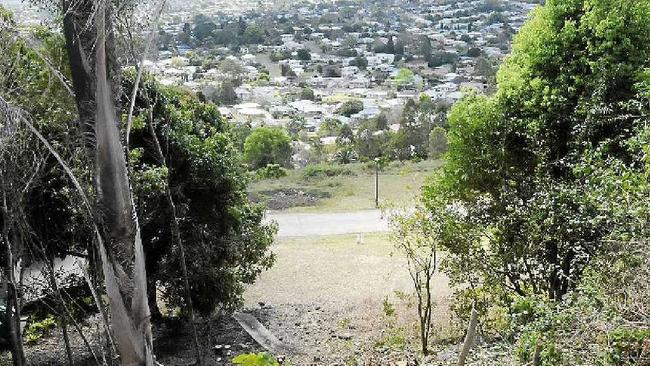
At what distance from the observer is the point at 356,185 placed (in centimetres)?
2598

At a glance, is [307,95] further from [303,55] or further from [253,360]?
[253,360]

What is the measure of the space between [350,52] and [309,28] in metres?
12.2

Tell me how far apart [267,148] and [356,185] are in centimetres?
674

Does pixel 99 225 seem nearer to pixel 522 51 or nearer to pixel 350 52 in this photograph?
pixel 522 51

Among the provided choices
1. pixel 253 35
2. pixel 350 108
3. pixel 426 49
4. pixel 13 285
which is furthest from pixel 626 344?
pixel 253 35

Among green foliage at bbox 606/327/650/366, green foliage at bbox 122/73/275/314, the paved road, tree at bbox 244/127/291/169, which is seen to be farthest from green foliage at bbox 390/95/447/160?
green foliage at bbox 606/327/650/366

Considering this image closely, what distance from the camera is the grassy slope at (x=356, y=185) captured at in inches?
914

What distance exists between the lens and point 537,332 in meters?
5.38

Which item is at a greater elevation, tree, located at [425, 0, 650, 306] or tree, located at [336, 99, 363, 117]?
tree, located at [425, 0, 650, 306]

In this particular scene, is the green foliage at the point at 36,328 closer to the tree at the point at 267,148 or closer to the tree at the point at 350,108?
the tree at the point at 267,148

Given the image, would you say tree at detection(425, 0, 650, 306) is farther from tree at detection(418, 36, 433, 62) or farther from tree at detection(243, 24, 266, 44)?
tree at detection(243, 24, 266, 44)

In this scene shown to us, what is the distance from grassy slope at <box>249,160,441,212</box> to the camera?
23.2m

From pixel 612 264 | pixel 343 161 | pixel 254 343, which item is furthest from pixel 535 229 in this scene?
pixel 343 161

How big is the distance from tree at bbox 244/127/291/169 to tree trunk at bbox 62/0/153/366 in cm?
2657
